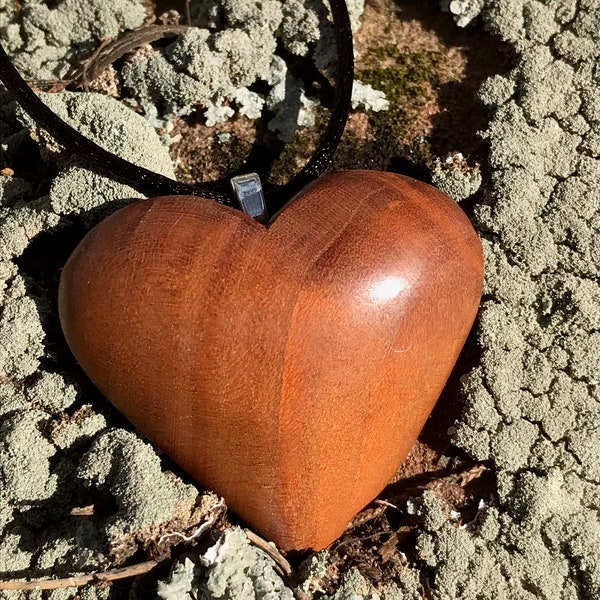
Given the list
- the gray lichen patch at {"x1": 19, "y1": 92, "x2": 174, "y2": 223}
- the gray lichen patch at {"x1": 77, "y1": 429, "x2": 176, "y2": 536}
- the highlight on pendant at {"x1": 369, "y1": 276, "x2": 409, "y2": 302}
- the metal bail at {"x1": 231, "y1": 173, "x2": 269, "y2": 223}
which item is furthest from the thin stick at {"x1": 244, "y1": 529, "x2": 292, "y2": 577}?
the gray lichen patch at {"x1": 19, "y1": 92, "x2": 174, "y2": 223}

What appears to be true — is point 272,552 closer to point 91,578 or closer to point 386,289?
point 91,578

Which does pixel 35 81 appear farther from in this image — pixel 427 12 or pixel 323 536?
pixel 323 536

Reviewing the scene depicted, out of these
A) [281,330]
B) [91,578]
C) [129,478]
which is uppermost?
[281,330]

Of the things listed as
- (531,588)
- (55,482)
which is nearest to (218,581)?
(55,482)

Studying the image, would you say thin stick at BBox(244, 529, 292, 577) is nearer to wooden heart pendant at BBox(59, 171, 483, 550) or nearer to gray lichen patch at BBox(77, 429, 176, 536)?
wooden heart pendant at BBox(59, 171, 483, 550)

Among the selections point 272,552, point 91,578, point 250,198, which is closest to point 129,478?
point 91,578

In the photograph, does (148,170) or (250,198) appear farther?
(148,170)

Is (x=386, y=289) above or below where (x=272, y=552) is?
above
